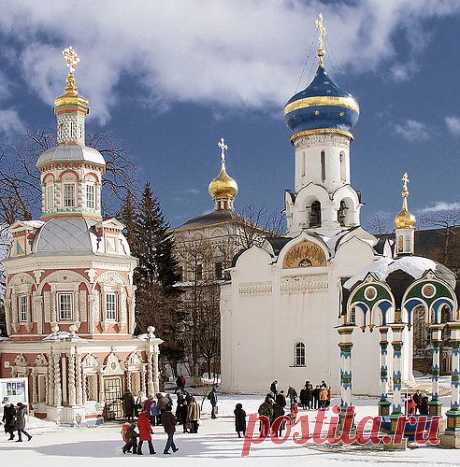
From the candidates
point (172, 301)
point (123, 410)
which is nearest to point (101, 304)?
point (123, 410)

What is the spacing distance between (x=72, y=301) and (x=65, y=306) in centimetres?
24

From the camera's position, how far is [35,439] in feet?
56.1

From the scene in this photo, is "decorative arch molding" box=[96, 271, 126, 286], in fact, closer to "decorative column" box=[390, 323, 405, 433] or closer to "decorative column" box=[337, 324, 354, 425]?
"decorative column" box=[337, 324, 354, 425]

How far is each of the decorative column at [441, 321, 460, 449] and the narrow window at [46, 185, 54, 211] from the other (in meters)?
12.2

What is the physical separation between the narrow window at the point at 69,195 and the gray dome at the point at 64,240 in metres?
0.84

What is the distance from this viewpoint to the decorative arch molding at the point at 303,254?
27.4 m

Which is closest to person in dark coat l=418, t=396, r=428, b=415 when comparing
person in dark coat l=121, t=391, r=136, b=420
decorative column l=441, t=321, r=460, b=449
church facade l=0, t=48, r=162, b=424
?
decorative column l=441, t=321, r=460, b=449

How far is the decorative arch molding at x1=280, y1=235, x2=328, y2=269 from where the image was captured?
2736 centimetres

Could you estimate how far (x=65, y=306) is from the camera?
21.0 metres

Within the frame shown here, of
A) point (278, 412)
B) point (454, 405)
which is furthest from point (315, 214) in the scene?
point (454, 405)

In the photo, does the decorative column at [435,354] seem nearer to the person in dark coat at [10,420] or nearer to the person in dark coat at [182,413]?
the person in dark coat at [182,413]

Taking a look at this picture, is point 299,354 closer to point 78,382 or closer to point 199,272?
point 78,382

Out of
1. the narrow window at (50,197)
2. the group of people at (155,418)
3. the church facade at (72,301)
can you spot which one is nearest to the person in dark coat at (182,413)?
the group of people at (155,418)

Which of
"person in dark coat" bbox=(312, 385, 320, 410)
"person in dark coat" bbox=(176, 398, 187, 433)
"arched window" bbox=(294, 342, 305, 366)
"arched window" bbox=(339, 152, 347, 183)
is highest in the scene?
"arched window" bbox=(339, 152, 347, 183)
